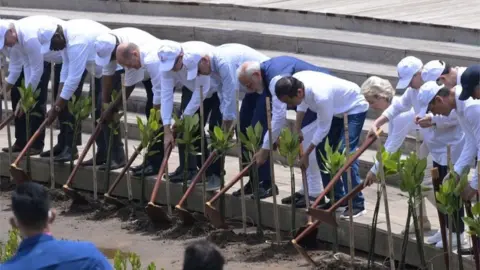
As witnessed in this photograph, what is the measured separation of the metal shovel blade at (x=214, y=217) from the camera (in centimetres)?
1062

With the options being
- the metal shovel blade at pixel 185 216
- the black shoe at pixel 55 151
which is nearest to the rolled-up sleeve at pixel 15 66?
the black shoe at pixel 55 151

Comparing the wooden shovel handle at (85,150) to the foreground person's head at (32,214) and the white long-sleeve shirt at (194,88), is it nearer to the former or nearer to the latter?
the white long-sleeve shirt at (194,88)

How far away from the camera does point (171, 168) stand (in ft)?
40.4

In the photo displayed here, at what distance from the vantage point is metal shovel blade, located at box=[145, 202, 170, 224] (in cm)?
1091

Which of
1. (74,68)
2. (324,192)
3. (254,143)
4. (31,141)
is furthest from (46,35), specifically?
(324,192)

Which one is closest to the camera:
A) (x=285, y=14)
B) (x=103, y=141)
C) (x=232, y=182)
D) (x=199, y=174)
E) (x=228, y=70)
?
(x=232, y=182)

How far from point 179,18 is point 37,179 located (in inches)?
157

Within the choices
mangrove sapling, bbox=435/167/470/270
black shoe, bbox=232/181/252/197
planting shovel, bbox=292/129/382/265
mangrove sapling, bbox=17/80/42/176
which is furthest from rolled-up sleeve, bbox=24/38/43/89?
mangrove sapling, bbox=435/167/470/270

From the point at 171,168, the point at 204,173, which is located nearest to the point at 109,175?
the point at 171,168

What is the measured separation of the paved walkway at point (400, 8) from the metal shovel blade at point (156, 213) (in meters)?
4.24

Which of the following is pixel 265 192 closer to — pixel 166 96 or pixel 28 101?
pixel 166 96

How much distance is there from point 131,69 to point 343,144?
7.27 feet

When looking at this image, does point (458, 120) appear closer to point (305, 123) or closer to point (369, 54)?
point (305, 123)

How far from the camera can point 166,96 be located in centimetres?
1105
